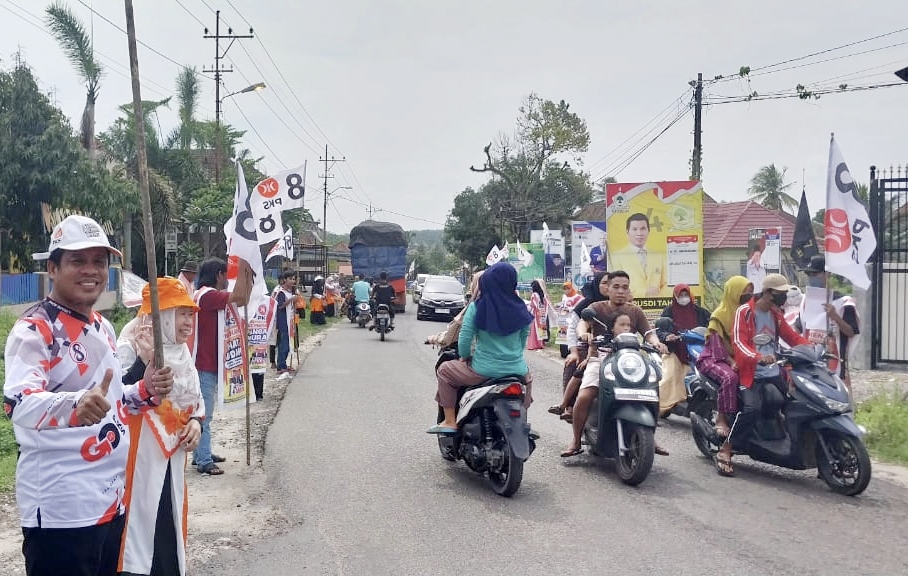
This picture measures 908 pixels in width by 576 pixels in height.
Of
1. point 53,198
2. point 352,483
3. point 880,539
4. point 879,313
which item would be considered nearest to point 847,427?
point 880,539

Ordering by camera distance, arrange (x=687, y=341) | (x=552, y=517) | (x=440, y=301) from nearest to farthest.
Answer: (x=552, y=517) → (x=687, y=341) → (x=440, y=301)

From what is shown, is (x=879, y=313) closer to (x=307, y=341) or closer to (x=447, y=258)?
(x=307, y=341)

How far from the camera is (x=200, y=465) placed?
7.06 m

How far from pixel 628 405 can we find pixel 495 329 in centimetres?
124

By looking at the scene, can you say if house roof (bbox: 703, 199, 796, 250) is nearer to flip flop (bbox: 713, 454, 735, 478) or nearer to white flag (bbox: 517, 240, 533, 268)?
white flag (bbox: 517, 240, 533, 268)

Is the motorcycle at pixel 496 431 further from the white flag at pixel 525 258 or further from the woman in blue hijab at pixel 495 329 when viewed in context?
the white flag at pixel 525 258

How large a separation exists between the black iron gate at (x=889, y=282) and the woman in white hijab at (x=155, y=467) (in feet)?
34.0

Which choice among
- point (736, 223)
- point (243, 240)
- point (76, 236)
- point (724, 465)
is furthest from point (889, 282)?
point (736, 223)

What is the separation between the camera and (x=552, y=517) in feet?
19.0

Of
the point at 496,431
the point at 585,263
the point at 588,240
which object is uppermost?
the point at 588,240

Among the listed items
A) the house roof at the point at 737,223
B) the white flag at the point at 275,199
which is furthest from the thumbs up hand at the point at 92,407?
the house roof at the point at 737,223

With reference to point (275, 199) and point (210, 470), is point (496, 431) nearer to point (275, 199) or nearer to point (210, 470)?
point (210, 470)

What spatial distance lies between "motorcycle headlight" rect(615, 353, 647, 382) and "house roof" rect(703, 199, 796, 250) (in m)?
34.2

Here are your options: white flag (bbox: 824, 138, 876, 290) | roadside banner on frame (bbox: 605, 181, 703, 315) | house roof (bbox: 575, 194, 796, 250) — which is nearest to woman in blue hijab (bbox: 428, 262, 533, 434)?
white flag (bbox: 824, 138, 876, 290)
